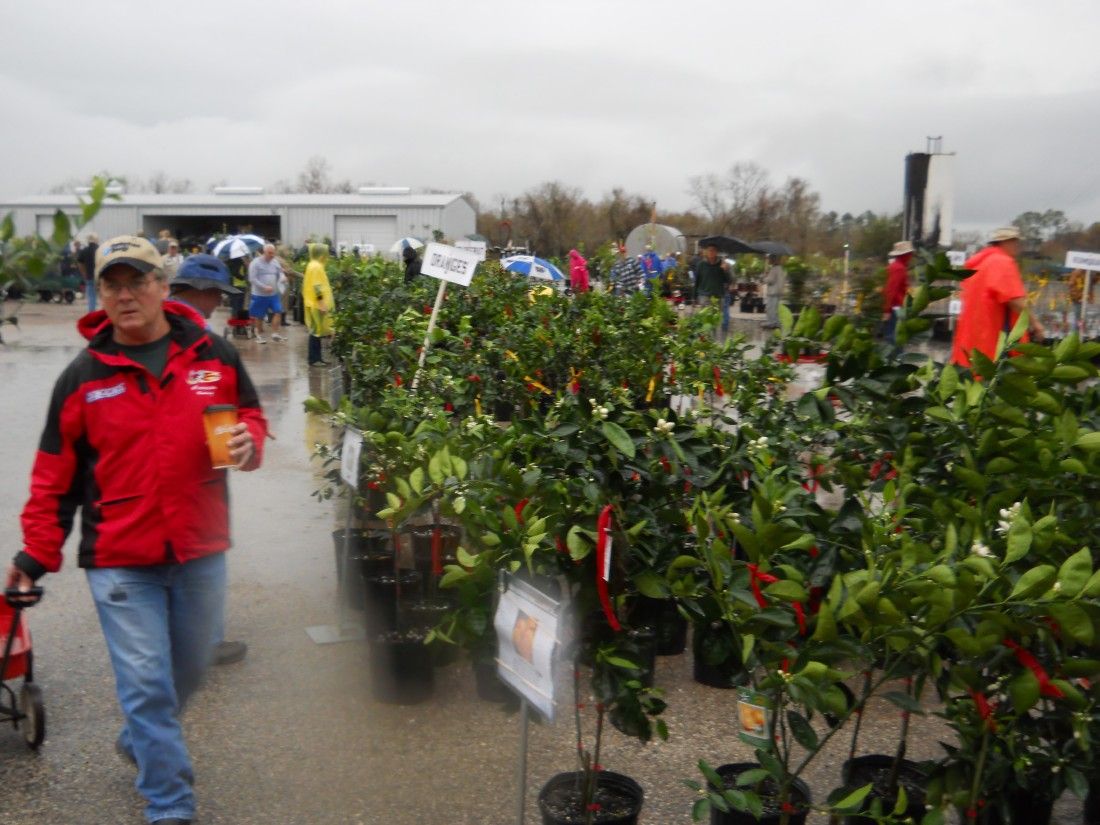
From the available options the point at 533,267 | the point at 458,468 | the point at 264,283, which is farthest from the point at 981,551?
the point at 264,283

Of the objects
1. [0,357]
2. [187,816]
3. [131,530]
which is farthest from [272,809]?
[0,357]

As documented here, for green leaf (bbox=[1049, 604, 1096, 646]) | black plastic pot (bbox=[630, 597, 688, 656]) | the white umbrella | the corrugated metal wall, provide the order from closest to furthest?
green leaf (bbox=[1049, 604, 1096, 646]), black plastic pot (bbox=[630, 597, 688, 656]), the white umbrella, the corrugated metal wall

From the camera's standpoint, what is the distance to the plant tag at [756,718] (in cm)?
258

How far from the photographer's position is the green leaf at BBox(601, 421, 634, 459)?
2756 mm

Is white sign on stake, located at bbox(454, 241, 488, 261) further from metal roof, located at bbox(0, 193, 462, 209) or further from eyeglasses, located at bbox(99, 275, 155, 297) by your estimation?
metal roof, located at bbox(0, 193, 462, 209)

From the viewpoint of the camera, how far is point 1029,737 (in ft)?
9.70

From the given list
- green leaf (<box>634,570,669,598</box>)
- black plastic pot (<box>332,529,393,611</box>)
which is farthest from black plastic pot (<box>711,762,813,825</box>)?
black plastic pot (<box>332,529,393,611</box>)

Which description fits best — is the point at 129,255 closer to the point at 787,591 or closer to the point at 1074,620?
the point at 787,591

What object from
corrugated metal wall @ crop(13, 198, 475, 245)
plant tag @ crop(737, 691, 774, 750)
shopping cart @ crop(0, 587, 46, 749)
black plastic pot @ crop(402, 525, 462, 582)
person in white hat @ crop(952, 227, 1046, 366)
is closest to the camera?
plant tag @ crop(737, 691, 774, 750)

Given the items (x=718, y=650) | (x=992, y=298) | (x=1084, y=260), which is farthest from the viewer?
(x=1084, y=260)

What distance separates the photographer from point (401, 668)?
15.2ft

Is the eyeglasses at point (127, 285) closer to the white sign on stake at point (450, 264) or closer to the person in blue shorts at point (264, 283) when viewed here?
the white sign on stake at point (450, 264)

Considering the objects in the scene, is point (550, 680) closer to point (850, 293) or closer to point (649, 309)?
point (850, 293)

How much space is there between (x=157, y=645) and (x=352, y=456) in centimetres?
199
